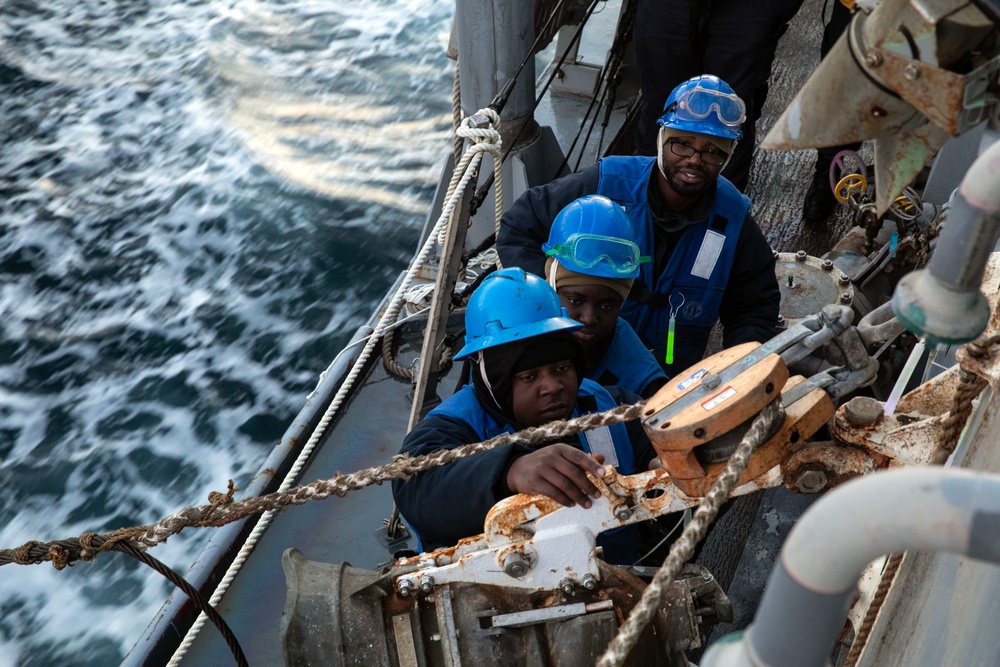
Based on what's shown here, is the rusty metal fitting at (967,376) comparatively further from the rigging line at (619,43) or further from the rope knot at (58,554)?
the rigging line at (619,43)

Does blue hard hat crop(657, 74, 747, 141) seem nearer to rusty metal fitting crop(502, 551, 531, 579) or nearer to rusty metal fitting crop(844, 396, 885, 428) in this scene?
rusty metal fitting crop(844, 396, 885, 428)

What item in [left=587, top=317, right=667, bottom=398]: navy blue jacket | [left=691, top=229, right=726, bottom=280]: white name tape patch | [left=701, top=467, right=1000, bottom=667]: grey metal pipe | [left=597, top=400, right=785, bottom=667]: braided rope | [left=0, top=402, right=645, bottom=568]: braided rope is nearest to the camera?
[left=701, top=467, right=1000, bottom=667]: grey metal pipe

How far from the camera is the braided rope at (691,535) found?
1030 millimetres

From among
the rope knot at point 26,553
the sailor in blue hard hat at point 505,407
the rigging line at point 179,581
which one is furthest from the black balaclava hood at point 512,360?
the rope knot at point 26,553

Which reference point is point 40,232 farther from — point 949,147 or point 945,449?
point 945,449

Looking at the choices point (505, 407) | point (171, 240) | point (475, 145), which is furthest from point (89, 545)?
point (171, 240)

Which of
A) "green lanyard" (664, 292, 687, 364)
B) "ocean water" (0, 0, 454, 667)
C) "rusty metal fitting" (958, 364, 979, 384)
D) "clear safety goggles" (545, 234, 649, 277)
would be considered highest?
"rusty metal fitting" (958, 364, 979, 384)

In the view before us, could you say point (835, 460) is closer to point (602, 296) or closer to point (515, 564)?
point (515, 564)

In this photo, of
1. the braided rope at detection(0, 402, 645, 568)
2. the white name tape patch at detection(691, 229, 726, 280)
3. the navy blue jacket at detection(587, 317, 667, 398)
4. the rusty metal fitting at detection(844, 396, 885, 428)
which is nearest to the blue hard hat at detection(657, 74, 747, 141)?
→ the white name tape patch at detection(691, 229, 726, 280)

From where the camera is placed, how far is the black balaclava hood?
209 cm

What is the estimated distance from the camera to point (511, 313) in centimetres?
215

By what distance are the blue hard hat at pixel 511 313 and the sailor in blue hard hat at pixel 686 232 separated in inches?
30.8

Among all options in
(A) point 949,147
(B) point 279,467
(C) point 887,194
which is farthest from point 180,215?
(C) point 887,194

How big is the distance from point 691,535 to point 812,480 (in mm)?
358
